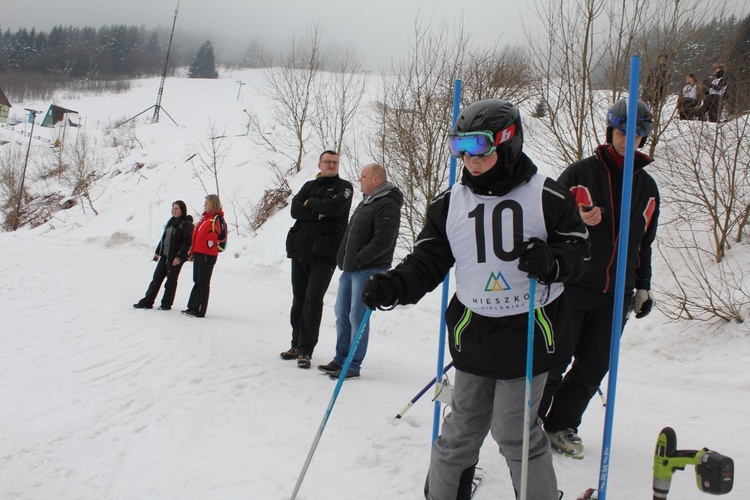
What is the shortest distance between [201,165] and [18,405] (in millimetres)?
24047

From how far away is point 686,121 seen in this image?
10.1 m

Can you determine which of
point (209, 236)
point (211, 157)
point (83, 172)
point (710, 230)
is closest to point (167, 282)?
point (209, 236)

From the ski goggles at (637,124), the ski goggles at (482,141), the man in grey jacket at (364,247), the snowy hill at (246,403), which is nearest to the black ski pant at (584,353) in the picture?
the snowy hill at (246,403)

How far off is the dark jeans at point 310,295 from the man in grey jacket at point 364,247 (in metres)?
0.29

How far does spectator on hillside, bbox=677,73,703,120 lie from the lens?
9719mm

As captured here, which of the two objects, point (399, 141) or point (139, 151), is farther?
point (139, 151)

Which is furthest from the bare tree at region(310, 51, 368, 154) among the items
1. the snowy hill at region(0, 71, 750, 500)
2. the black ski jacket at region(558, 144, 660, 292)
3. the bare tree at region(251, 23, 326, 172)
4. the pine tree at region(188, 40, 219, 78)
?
the pine tree at region(188, 40, 219, 78)

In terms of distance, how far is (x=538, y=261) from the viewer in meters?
2.25

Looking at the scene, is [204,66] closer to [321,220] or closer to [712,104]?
[712,104]

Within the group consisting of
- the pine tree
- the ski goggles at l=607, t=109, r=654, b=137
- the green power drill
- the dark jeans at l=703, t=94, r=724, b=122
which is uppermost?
the pine tree

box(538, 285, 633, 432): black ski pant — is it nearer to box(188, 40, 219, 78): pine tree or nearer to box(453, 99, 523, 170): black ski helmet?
box(453, 99, 523, 170): black ski helmet

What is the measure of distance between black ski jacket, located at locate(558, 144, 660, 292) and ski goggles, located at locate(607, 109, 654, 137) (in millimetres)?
157

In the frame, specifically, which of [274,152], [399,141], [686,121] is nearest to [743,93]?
[686,121]

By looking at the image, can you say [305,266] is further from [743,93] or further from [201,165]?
[201,165]
